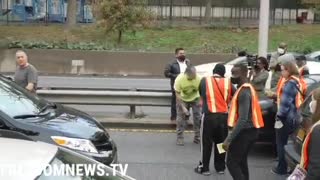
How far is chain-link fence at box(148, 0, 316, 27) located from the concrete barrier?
33.4ft

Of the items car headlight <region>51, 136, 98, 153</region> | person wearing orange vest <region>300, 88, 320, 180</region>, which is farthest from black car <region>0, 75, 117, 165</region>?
person wearing orange vest <region>300, 88, 320, 180</region>

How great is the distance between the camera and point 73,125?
261 inches

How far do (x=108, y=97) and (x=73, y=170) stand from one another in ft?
26.9

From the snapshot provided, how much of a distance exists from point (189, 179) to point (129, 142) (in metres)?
2.43

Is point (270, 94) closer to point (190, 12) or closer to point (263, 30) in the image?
point (263, 30)

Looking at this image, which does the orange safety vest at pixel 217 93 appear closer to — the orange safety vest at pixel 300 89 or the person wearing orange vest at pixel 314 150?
the orange safety vest at pixel 300 89

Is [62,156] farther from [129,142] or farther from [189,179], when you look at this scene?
[129,142]

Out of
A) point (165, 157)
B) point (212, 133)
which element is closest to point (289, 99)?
point (212, 133)

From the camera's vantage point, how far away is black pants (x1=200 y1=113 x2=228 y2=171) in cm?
772

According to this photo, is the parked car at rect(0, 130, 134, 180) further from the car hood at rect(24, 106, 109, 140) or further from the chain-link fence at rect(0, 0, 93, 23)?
the chain-link fence at rect(0, 0, 93, 23)

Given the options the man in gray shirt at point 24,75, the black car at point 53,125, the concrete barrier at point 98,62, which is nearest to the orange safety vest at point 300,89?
the black car at point 53,125

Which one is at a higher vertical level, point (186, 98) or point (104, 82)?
point (186, 98)

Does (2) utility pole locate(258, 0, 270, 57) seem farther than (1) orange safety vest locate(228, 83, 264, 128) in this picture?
Yes

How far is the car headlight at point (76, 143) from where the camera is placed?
6.27 metres
